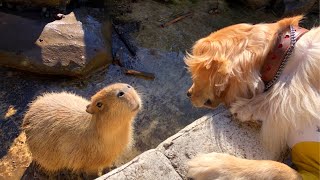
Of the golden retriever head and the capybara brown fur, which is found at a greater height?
the golden retriever head

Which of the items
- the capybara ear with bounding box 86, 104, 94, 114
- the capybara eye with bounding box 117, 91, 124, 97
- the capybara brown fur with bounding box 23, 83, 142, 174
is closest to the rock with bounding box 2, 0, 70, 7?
the capybara brown fur with bounding box 23, 83, 142, 174

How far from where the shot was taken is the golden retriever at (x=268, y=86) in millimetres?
2746

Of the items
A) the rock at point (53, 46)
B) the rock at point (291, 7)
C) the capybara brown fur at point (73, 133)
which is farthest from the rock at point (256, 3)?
the capybara brown fur at point (73, 133)

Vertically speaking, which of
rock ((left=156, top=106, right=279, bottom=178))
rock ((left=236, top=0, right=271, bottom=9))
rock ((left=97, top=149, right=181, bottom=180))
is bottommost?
rock ((left=97, top=149, right=181, bottom=180))

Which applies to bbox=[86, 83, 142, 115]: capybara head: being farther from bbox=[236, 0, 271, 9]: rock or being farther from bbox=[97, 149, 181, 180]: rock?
bbox=[236, 0, 271, 9]: rock

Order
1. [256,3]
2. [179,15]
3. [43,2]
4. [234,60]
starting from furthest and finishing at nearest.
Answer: [256,3] → [179,15] → [43,2] → [234,60]

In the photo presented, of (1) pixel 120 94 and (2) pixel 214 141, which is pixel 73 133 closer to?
(1) pixel 120 94

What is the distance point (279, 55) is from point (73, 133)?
1.67 metres

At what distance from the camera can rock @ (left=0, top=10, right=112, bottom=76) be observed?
4543 mm

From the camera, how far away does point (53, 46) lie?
459 cm

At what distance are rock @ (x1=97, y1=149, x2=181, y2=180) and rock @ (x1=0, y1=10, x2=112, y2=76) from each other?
78.0 inches

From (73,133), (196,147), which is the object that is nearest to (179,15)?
(73,133)

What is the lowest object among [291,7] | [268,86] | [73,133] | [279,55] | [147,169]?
[73,133]

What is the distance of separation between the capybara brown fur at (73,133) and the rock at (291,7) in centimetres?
340
